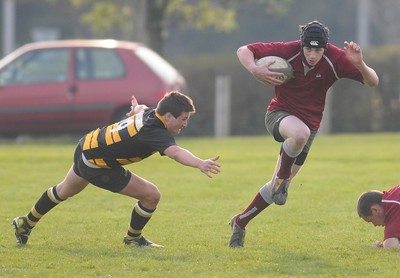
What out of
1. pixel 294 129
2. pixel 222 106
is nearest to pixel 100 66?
pixel 222 106

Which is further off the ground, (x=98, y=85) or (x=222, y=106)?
(x=98, y=85)

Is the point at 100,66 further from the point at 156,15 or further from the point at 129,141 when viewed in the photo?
the point at 129,141

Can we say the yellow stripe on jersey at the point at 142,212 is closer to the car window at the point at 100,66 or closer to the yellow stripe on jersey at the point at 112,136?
the yellow stripe on jersey at the point at 112,136

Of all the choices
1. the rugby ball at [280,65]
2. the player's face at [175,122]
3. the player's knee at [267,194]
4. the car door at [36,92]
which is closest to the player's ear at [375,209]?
the player's knee at [267,194]

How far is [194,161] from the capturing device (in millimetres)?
7656

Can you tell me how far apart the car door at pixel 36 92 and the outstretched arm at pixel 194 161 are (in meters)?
10.9

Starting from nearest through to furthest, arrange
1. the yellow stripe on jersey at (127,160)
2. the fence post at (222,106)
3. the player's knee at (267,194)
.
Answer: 1. the yellow stripe on jersey at (127,160)
2. the player's knee at (267,194)
3. the fence post at (222,106)

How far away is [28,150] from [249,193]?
23.1 feet

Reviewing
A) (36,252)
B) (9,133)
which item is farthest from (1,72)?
(36,252)

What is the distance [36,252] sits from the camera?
27.5 feet

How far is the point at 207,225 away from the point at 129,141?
195 centimetres

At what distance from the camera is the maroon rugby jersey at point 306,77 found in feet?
28.1

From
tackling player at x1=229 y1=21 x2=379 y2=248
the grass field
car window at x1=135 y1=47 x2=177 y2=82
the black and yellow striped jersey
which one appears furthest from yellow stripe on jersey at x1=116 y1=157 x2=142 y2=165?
car window at x1=135 y1=47 x2=177 y2=82

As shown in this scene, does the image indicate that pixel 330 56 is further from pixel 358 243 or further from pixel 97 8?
pixel 97 8
